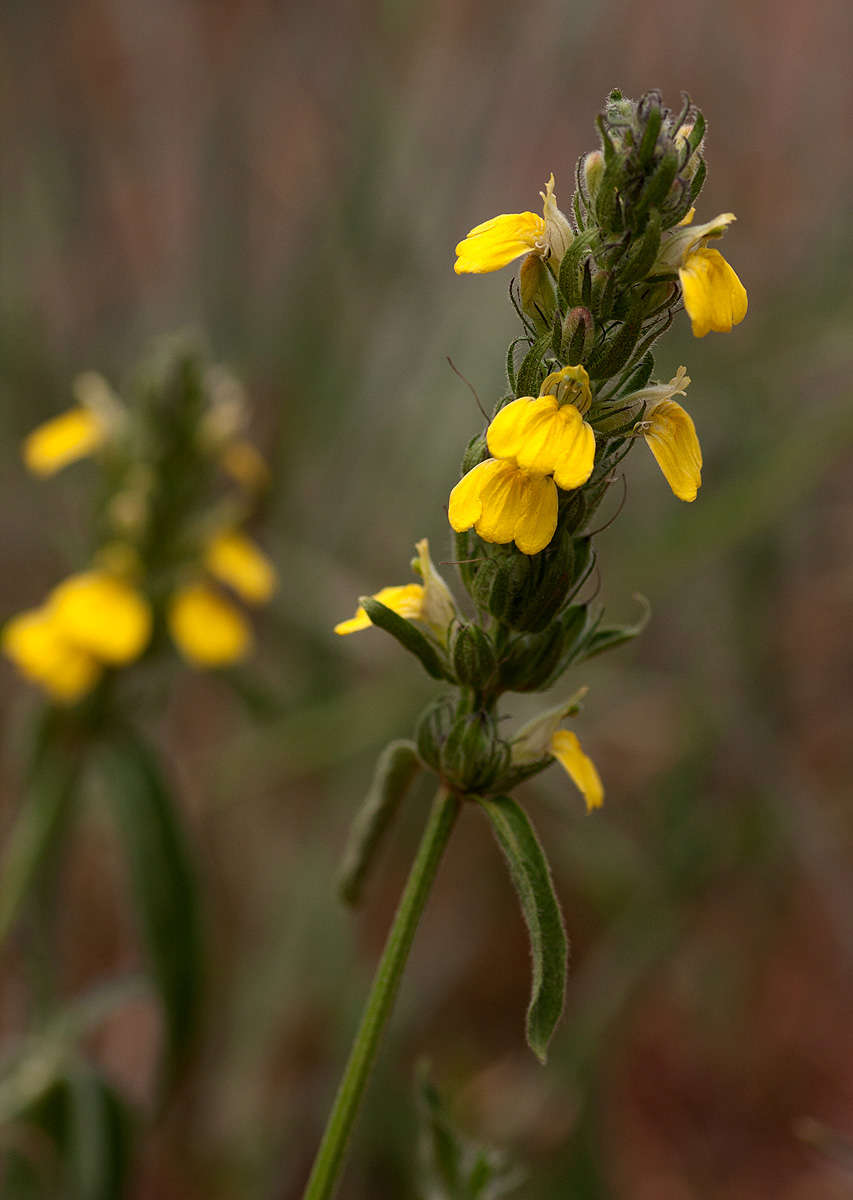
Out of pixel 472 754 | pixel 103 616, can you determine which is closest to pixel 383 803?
pixel 472 754

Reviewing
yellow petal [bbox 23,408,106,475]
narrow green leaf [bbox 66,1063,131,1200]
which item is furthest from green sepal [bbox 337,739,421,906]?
yellow petal [bbox 23,408,106,475]

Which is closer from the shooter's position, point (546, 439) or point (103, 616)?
point (546, 439)

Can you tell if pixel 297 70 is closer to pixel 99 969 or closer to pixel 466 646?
pixel 99 969

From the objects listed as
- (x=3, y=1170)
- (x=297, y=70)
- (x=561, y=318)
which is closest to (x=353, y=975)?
(x=3, y=1170)

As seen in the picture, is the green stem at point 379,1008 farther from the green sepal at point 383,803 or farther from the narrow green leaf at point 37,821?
the narrow green leaf at point 37,821

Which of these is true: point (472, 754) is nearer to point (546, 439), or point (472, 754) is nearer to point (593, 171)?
point (546, 439)

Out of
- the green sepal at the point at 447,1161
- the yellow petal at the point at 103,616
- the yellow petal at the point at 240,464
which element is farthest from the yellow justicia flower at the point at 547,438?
the yellow petal at the point at 240,464
